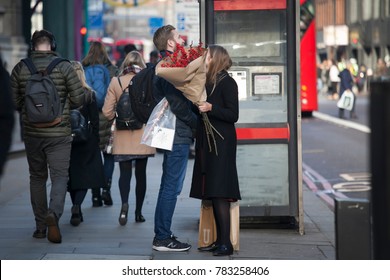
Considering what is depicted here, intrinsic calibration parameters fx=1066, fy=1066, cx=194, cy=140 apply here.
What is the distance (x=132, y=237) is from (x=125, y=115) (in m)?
1.37

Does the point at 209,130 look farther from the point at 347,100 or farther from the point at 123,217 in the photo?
the point at 347,100

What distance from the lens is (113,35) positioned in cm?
9869

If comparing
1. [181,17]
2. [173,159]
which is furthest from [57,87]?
[181,17]

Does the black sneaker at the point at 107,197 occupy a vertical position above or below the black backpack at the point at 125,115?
below

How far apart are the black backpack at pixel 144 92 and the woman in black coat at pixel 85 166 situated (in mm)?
1158

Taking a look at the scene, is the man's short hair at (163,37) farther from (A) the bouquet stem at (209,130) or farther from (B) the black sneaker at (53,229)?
(B) the black sneaker at (53,229)

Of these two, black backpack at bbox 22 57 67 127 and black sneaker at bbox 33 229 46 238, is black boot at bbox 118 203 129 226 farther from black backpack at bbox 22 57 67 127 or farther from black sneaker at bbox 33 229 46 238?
black backpack at bbox 22 57 67 127

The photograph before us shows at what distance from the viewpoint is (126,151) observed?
31.9ft

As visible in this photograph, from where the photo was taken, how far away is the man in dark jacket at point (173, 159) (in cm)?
782

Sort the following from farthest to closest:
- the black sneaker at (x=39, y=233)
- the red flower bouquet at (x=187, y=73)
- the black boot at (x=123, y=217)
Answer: the black boot at (x=123, y=217) → the black sneaker at (x=39, y=233) → the red flower bouquet at (x=187, y=73)

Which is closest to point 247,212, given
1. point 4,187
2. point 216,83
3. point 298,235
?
point 298,235

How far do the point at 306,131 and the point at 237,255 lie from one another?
707 inches

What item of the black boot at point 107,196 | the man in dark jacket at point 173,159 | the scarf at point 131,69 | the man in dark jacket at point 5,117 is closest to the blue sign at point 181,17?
the black boot at point 107,196
